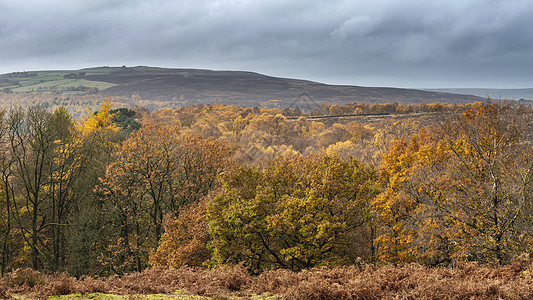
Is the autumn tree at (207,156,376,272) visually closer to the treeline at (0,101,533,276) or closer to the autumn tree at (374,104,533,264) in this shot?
the treeline at (0,101,533,276)

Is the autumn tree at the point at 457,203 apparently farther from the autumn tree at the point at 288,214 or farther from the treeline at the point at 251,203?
the autumn tree at the point at 288,214

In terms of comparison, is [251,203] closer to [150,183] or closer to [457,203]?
[150,183]

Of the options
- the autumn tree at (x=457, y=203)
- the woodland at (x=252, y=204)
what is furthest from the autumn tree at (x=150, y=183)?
the autumn tree at (x=457, y=203)

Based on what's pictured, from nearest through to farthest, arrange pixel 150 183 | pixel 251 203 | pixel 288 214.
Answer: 1. pixel 288 214
2. pixel 251 203
3. pixel 150 183

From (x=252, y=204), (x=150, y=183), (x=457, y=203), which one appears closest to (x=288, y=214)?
(x=252, y=204)

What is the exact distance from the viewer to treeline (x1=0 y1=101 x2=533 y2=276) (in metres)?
24.7

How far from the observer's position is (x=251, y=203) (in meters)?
25.1

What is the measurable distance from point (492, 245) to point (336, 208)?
381 inches

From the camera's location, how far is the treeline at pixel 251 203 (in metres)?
24.7

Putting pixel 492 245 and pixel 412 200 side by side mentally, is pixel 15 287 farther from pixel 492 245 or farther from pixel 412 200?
pixel 412 200

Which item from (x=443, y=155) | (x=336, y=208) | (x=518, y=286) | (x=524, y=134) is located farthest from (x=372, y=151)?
(x=518, y=286)

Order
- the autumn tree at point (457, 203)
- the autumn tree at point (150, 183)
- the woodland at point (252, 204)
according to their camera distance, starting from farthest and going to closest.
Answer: the autumn tree at point (150, 183) < the woodland at point (252, 204) < the autumn tree at point (457, 203)

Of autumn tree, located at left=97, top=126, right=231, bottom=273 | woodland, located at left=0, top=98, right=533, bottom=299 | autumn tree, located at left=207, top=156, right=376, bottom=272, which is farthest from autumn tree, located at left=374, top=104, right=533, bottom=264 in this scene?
autumn tree, located at left=97, top=126, right=231, bottom=273

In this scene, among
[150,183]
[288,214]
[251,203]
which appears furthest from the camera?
[150,183]
